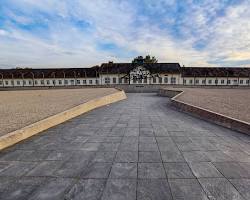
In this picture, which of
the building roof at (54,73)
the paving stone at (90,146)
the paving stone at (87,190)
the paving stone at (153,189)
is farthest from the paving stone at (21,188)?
the building roof at (54,73)

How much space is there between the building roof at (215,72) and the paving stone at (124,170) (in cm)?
4819

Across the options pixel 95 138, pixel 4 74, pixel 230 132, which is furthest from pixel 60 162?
pixel 4 74

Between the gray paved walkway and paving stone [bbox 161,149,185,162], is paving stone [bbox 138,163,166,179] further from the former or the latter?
paving stone [bbox 161,149,185,162]

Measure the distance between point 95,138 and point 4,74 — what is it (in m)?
62.4

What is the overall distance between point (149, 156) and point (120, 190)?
4.68 feet

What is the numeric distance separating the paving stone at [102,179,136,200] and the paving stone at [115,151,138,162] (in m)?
0.78

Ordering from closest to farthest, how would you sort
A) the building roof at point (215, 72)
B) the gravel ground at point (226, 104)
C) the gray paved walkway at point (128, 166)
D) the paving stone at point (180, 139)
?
1. the gray paved walkway at point (128, 166)
2. the paving stone at point (180, 139)
3. the gravel ground at point (226, 104)
4. the building roof at point (215, 72)

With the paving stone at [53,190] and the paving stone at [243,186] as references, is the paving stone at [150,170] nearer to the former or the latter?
the paving stone at [243,186]

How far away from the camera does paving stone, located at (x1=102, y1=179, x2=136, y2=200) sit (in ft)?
8.45

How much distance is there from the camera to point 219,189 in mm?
2750

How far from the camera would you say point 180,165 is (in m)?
3.54

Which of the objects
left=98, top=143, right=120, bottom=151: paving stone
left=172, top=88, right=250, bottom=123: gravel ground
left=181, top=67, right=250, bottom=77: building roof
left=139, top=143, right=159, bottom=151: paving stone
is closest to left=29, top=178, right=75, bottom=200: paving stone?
left=98, top=143, right=120, bottom=151: paving stone

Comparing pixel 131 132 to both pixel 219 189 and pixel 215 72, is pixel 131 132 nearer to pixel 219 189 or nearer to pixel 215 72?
pixel 219 189

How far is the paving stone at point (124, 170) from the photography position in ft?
10.4
